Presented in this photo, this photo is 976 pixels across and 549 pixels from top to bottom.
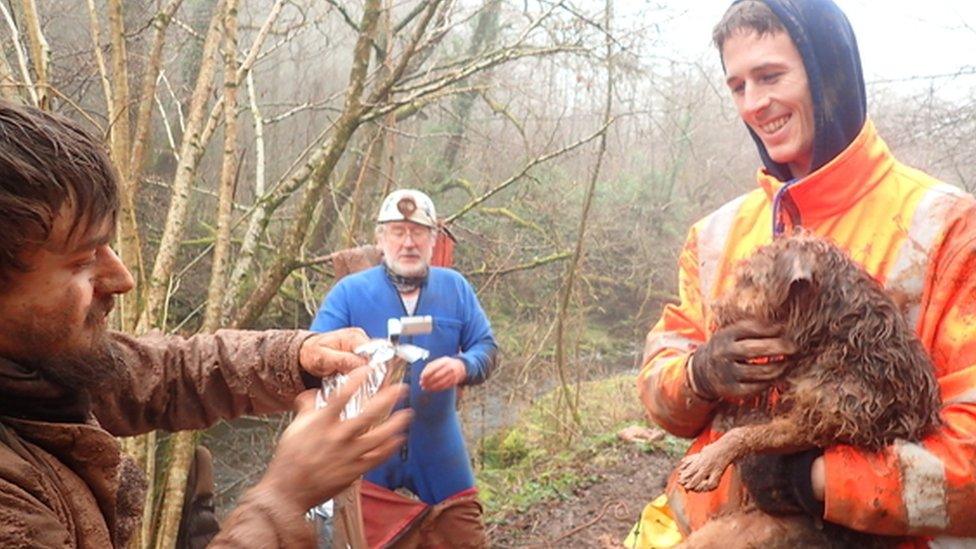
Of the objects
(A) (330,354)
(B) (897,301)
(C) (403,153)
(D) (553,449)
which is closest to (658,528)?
(B) (897,301)

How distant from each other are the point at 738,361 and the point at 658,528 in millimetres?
842

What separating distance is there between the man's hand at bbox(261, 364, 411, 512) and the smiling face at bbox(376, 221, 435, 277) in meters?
3.09

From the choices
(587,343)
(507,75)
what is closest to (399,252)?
(507,75)

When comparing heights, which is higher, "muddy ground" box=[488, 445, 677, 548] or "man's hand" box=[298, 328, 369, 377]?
"man's hand" box=[298, 328, 369, 377]

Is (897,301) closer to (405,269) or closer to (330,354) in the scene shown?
(330,354)

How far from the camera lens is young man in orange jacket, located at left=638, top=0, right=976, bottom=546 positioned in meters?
1.83

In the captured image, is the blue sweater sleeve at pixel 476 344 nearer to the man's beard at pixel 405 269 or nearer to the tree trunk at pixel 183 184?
the man's beard at pixel 405 269

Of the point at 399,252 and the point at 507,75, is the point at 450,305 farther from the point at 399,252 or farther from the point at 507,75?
the point at 507,75

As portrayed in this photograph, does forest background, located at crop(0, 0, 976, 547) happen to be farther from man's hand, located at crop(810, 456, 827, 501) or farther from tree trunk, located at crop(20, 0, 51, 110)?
man's hand, located at crop(810, 456, 827, 501)

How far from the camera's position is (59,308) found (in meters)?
1.65

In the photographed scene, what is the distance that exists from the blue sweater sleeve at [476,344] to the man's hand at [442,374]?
0.14m

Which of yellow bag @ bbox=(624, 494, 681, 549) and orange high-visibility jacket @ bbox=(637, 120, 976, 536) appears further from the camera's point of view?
yellow bag @ bbox=(624, 494, 681, 549)

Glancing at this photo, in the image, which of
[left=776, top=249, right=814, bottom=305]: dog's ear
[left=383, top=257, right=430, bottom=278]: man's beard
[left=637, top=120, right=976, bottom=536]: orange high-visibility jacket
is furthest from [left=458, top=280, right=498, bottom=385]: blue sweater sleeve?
[left=776, top=249, right=814, bottom=305]: dog's ear

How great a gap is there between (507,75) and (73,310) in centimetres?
889
